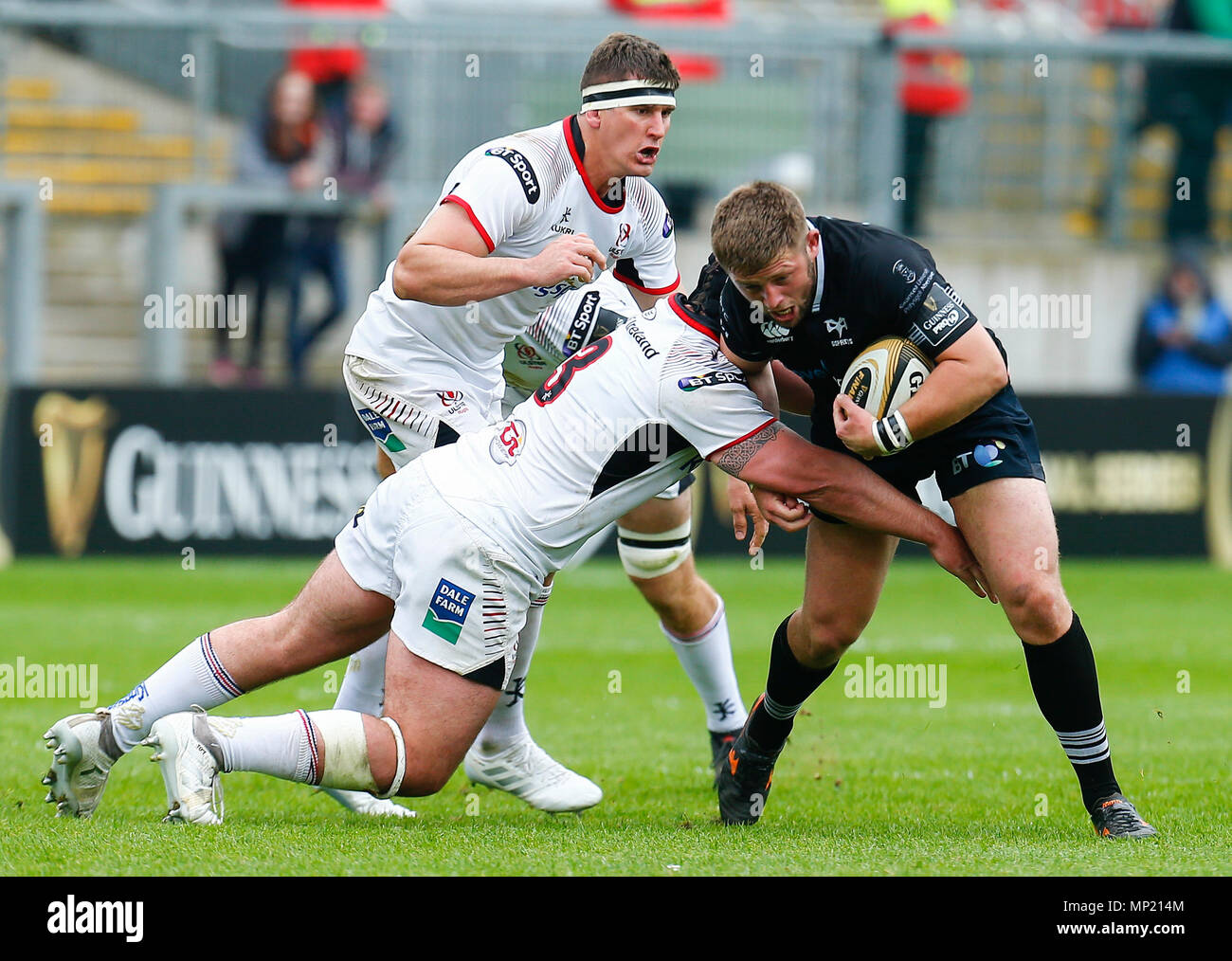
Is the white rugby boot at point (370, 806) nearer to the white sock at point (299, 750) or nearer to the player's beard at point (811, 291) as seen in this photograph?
the white sock at point (299, 750)

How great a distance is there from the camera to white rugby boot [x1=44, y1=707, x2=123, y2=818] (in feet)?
16.9

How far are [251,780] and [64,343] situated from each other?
34.3 feet

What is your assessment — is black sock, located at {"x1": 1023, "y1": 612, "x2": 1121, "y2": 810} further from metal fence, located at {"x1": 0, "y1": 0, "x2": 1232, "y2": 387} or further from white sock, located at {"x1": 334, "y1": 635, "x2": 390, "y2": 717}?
metal fence, located at {"x1": 0, "y1": 0, "x2": 1232, "y2": 387}

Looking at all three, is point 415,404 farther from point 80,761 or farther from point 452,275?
point 80,761

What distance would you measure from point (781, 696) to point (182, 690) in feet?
6.46

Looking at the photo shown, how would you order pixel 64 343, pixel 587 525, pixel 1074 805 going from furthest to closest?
1. pixel 64 343
2. pixel 1074 805
3. pixel 587 525

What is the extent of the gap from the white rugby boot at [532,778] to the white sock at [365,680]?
42cm

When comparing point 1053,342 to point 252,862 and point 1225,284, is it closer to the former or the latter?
point 1225,284

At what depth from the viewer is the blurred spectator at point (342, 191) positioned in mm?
15016

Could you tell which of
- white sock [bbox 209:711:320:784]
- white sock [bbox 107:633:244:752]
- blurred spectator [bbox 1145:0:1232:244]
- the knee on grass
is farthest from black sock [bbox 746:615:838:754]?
blurred spectator [bbox 1145:0:1232:244]

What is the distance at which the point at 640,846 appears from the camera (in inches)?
195

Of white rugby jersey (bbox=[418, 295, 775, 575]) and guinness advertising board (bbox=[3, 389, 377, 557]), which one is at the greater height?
white rugby jersey (bbox=[418, 295, 775, 575])

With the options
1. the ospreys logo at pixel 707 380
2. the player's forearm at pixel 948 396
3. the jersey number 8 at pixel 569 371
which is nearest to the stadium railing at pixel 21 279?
the jersey number 8 at pixel 569 371
